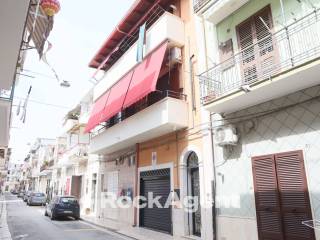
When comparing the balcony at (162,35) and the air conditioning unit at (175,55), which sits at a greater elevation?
the balcony at (162,35)

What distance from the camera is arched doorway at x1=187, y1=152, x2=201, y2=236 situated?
11.6 metres

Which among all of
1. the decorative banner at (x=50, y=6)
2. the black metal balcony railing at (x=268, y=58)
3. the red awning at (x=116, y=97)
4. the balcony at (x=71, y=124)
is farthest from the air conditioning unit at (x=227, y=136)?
the balcony at (x=71, y=124)

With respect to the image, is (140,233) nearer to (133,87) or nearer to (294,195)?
(133,87)

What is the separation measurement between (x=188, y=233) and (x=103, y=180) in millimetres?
10401

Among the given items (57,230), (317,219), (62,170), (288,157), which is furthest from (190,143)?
(62,170)

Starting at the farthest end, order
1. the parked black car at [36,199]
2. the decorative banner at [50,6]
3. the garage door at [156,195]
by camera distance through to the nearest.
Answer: the parked black car at [36,199], the garage door at [156,195], the decorative banner at [50,6]

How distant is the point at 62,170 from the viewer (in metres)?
35.5

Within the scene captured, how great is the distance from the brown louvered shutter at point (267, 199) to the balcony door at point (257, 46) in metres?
2.56

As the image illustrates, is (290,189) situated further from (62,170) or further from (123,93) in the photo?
(62,170)

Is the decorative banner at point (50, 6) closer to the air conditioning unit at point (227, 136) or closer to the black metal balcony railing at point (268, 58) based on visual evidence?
the black metal balcony railing at point (268, 58)

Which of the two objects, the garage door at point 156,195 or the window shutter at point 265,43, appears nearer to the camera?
the window shutter at point 265,43

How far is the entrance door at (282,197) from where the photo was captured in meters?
7.67

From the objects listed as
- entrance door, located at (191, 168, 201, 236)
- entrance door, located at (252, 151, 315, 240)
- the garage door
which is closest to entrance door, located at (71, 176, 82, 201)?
the garage door

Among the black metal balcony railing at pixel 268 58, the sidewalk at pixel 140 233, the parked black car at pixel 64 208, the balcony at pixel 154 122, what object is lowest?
the sidewalk at pixel 140 233
